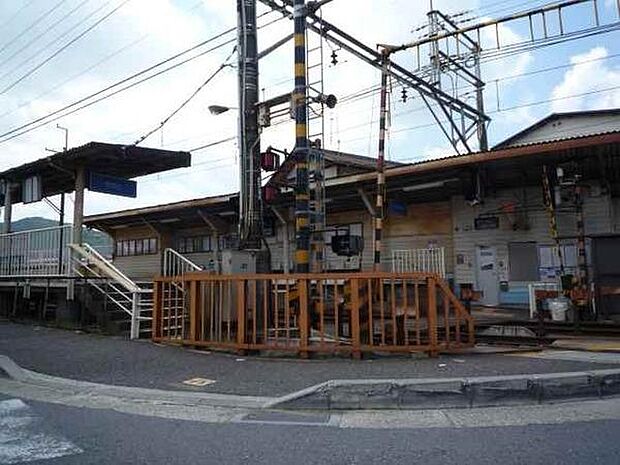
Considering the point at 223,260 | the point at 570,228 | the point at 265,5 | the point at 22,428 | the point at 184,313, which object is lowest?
the point at 22,428

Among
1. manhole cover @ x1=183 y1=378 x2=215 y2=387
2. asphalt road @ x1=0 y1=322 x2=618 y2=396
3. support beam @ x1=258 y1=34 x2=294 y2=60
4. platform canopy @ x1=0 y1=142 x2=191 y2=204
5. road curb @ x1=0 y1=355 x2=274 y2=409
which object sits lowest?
road curb @ x1=0 y1=355 x2=274 y2=409

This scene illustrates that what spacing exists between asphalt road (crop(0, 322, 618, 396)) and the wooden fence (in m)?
0.34

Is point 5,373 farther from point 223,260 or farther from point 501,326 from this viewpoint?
point 501,326

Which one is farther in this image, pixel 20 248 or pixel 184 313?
pixel 20 248

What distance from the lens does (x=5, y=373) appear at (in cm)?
827

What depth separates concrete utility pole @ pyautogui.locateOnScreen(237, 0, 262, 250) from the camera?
1120 cm

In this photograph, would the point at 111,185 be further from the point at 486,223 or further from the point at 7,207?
the point at 486,223

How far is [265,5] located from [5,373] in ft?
30.8

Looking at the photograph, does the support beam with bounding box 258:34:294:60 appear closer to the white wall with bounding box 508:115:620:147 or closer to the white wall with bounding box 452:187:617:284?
the white wall with bounding box 452:187:617:284

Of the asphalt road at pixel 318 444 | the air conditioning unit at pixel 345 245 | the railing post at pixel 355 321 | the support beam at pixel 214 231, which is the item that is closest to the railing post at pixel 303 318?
the railing post at pixel 355 321

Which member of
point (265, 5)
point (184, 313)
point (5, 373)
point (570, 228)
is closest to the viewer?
point (5, 373)

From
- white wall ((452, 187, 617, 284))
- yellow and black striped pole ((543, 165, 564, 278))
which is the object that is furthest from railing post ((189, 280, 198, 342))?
A: white wall ((452, 187, 617, 284))

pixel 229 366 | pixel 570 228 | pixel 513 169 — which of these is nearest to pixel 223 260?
pixel 229 366

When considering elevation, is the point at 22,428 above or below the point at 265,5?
below
